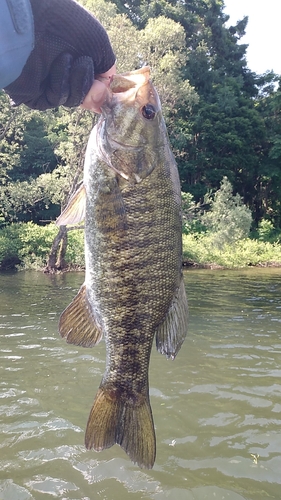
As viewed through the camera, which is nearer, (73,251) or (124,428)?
(124,428)

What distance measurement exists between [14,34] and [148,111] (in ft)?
2.62

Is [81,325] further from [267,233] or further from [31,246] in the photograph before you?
[267,233]

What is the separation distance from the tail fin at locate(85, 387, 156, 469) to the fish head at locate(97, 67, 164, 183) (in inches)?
48.8

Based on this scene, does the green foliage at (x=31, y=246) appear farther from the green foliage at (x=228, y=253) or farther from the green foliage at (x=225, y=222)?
the green foliage at (x=225, y=222)

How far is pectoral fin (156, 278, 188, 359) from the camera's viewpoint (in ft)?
7.90

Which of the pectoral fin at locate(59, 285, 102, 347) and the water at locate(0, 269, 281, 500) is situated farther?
the water at locate(0, 269, 281, 500)

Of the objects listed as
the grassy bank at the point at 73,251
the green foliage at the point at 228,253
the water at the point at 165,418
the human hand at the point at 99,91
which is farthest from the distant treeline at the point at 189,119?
the human hand at the point at 99,91

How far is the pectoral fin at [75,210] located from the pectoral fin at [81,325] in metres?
0.39

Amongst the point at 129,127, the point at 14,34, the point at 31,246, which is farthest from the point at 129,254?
the point at 31,246

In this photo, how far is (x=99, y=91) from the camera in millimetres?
2221

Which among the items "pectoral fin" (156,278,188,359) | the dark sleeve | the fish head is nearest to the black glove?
the fish head

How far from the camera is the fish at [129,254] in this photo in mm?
2270

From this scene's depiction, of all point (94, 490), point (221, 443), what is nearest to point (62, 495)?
point (94, 490)

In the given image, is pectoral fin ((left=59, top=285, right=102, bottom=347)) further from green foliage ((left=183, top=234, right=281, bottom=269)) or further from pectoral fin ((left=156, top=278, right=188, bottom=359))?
green foliage ((left=183, top=234, right=281, bottom=269))
